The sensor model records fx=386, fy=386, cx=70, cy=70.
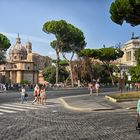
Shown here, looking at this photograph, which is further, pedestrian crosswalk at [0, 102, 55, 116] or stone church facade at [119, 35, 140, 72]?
stone church facade at [119, 35, 140, 72]

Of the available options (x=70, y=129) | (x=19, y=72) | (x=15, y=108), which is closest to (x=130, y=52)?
(x=19, y=72)

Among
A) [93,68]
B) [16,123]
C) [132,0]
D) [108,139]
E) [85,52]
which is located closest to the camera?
[108,139]

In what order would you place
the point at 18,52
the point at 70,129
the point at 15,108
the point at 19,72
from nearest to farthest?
the point at 70,129 → the point at 15,108 → the point at 19,72 → the point at 18,52

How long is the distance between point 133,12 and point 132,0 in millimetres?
1247

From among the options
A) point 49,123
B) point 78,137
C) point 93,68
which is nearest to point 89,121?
point 49,123

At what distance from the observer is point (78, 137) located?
507 inches

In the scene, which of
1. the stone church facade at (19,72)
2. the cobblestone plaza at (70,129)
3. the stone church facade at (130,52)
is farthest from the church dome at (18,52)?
the cobblestone plaza at (70,129)

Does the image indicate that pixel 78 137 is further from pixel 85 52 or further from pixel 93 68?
pixel 93 68

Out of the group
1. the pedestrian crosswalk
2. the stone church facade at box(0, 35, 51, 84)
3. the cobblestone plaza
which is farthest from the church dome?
the cobblestone plaza

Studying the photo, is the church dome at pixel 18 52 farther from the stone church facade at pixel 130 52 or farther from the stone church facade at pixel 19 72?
the stone church facade at pixel 130 52

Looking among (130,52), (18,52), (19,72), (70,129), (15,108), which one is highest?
(18,52)

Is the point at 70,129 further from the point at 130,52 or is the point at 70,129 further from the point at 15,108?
the point at 130,52

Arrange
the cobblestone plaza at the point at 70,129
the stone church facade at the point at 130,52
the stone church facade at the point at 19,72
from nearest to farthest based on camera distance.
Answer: the cobblestone plaza at the point at 70,129
the stone church facade at the point at 19,72
the stone church facade at the point at 130,52

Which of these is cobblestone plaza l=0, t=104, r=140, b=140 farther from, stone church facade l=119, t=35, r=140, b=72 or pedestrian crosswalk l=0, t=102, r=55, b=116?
stone church facade l=119, t=35, r=140, b=72
